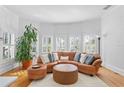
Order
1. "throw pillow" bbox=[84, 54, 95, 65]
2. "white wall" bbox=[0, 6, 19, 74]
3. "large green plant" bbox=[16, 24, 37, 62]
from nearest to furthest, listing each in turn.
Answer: "throw pillow" bbox=[84, 54, 95, 65]
"white wall" bbox=[0, 6, 19, 74]
"large green plant" bbox=[16, 24, 37, 62]

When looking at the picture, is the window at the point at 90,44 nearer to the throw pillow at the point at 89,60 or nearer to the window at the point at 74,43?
the window at the point at 74,43

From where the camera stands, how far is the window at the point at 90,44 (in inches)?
280

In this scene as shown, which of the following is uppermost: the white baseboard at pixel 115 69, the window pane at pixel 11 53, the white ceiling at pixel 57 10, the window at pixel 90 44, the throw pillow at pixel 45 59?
the white ceiling at pixel 57 10

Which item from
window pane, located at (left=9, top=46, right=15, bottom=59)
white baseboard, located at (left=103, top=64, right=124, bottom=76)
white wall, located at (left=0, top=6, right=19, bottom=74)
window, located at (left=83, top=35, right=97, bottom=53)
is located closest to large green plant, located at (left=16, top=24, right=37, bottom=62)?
window pane, located at (left=9, top=46, right=15, bottom=59)

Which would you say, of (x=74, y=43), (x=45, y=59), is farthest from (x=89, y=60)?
(x=74, y=43)

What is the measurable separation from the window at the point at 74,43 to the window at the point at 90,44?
0.44 meters

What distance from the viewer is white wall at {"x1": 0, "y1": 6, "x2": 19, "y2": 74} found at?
4742 millimetres

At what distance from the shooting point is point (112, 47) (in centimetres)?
526

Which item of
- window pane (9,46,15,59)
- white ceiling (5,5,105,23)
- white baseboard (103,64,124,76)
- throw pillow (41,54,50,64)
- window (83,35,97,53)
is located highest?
white ceiling (5,5,105,23)

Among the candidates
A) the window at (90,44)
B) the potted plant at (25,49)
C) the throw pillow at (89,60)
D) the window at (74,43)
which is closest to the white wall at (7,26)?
the potted plant at (25,49)

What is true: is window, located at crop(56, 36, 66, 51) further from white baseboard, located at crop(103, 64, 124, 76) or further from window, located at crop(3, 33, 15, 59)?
white baseboard, located at crop(103, 64, 124, 76)

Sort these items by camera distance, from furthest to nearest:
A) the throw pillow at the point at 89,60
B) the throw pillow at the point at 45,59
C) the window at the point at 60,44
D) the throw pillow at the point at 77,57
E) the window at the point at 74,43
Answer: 1. the window at the point at 60,44
2. the window at the point at 74,43
3. the throw pillow at the point at 77,57
4. the throw pillow at the point at 45,59
5. the throw pillow at the point at 89,60
